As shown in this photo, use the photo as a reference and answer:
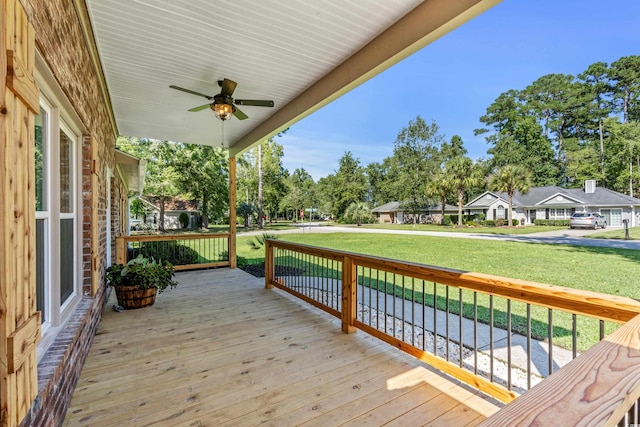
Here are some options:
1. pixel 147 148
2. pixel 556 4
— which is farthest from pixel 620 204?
pixel 147 148

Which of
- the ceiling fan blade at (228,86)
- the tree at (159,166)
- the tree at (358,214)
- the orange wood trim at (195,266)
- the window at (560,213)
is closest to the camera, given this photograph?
the ceiling fan blade at (228,86)

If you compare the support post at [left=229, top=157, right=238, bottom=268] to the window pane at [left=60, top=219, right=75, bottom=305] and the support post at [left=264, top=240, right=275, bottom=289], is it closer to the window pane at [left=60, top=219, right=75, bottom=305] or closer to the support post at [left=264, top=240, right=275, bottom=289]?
Result: the support post at [left=264, top=240, right=275, bottom=289]

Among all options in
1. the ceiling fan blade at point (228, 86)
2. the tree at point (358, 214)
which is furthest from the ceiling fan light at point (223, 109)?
the tree at point (358, 214)

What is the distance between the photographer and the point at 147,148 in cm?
1655

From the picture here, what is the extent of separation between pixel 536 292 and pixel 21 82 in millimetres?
2493

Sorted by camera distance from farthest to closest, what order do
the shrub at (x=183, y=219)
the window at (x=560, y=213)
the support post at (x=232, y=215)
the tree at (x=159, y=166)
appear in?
the shrub at (x=183, y=219)
the window at (x=560, y=213)
the tree at (x=159, y=166)
the support post at (x=232, y=215)

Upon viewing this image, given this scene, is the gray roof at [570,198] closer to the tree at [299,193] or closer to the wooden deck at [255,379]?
the tree at [299,193]

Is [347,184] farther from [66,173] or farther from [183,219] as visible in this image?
[66,173]

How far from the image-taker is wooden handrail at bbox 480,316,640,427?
52 centimetres

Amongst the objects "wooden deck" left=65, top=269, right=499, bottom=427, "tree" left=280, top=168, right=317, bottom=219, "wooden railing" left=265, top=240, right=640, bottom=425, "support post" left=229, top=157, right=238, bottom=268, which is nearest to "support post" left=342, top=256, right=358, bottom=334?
"wooden railing" left=265, top=240, right=640, bottom=425

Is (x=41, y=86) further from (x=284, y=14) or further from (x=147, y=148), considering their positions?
(x=147, y=148)

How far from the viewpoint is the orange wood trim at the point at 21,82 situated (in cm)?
94

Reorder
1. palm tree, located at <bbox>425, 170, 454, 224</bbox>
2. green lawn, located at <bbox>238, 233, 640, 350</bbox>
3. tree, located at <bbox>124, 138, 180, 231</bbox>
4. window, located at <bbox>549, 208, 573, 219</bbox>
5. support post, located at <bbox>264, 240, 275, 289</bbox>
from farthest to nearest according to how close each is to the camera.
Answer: palm tree, located at <bbox>425, 170, 454, 224</bbox>, window, located at <bbox>549, 208, 573, 219</bbox>, tree, located at <bbox>124, 138, 180, 231</bbox>, support post, located at <bbox>264, 240, 275, 289</bbox>, green lawn, located at <bbox>238, 233, 640, 350</bbox>

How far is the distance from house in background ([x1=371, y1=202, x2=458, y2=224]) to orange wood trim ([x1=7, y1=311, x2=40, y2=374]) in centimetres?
3407
